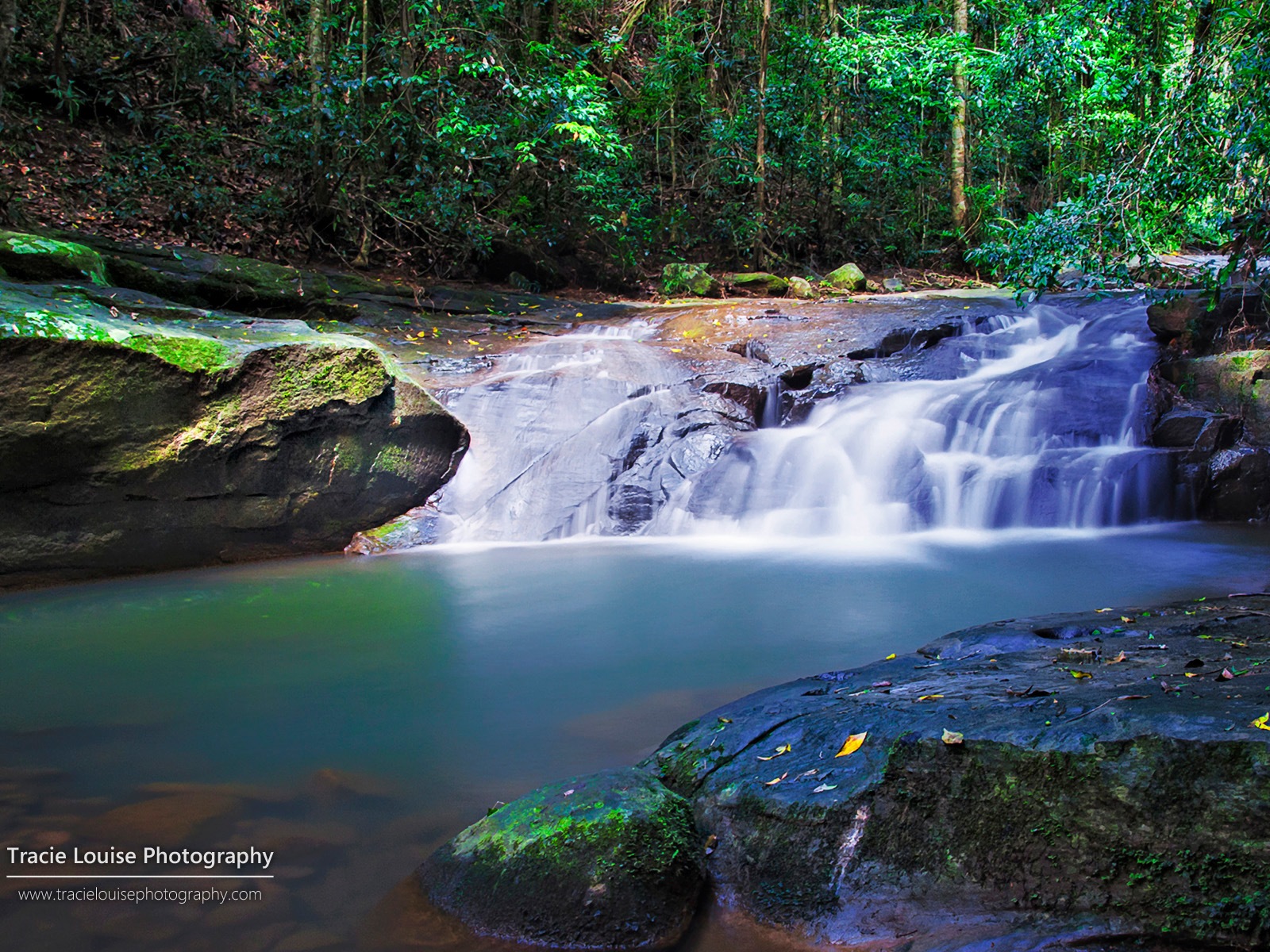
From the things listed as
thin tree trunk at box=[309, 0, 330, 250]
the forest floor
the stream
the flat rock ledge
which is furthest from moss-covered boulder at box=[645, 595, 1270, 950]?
thin tree trunk at box=[309, 0, 330, 250]

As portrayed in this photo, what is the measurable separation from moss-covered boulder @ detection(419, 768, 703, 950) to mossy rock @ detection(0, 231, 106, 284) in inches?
310

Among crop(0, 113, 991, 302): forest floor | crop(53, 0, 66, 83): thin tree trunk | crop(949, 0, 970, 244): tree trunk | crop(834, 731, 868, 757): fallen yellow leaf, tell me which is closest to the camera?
crop(834, 731, 868, 757): fallen yellow leaf

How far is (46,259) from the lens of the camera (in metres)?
8.27

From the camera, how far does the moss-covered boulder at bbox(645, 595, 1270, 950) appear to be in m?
1.99

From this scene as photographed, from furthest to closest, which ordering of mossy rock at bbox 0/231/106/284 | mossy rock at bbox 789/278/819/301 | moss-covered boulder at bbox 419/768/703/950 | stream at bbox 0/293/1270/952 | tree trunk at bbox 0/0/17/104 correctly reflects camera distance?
mossy rock at bbox 789/278/819/301
tree trunk at bbox 0/0/17/104
mossy rock at bbox 0/231/106/284
stream at bbox 0/293/1270/952
moss-covered boulder at bbox 419/768/703/950

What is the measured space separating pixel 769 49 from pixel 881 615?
17.5 metres

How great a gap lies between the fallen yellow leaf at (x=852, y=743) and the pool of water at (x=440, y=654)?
59 cm

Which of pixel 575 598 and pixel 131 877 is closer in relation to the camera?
pixel 131 877

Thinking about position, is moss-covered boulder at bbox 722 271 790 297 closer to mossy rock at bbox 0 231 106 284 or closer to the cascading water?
the cascading water

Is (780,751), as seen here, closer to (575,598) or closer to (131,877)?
(131,877)

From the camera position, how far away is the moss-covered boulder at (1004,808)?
199 cm

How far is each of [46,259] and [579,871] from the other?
8570 millimetres

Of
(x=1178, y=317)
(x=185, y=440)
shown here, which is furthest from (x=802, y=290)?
(x=185, y=440)

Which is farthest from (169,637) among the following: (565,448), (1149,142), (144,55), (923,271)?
(923,271)
